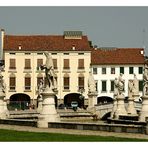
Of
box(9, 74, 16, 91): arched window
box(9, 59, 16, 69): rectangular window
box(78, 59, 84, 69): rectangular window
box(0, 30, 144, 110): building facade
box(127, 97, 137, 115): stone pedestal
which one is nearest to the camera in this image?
box(127, 97, 137, 115): stone pedestal

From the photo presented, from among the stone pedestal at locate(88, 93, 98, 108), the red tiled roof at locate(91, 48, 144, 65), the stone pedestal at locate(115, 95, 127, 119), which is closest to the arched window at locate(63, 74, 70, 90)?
the red tiled roof at locate(91, 48, 144, 65)

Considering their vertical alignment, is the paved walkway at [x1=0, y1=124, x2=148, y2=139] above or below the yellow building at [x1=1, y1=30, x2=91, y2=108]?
below

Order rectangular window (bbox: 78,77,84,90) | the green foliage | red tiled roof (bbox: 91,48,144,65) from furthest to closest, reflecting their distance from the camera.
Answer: red tiled roof (bbox: 91,48,144,65) < rectangular window (bbox: 78,77,84,90) < the green foliage

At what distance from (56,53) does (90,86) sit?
3464 centimetres

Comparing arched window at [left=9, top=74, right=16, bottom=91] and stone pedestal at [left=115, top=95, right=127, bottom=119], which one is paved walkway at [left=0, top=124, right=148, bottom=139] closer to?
stone pedestal at [left=115, top=95, right=127, bottom=119]

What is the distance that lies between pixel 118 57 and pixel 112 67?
1762mm

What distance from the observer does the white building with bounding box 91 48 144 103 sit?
3563 inches

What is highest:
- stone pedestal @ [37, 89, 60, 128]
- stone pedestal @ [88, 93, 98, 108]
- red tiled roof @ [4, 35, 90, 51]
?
red tiled roof @ [4, 35, 90, 51]

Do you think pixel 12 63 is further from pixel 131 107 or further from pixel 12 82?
pixel 131 107

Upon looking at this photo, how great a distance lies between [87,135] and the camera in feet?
84.2

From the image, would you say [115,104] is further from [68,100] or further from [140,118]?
[68,100]

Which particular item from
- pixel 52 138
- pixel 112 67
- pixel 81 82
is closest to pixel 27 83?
pixel 81 82

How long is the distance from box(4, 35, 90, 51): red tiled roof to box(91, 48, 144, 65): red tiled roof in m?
3.15

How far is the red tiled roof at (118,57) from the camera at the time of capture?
298 feet
